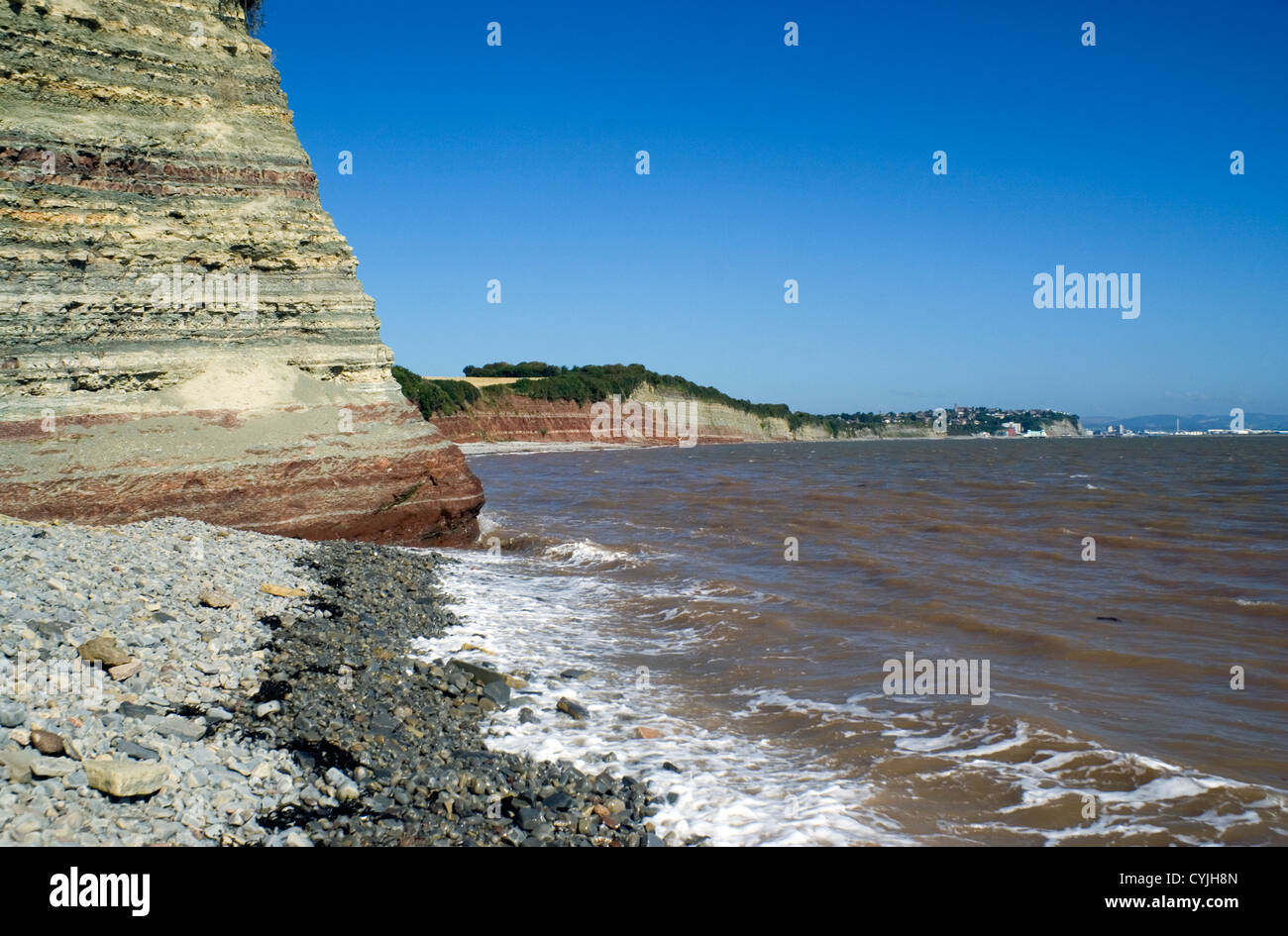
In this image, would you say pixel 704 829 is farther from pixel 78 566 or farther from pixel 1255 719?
pixel 78 566

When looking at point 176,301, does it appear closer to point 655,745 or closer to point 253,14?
point 253,14

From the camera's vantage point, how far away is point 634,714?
6.85 m

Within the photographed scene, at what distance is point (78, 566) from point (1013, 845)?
323 inches

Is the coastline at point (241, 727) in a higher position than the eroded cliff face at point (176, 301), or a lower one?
lower

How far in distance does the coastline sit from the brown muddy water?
613 millimetres

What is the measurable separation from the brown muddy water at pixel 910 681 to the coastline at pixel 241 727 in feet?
2.01

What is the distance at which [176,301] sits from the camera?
11641 mm

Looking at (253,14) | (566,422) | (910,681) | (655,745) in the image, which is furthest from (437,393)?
(655,745)

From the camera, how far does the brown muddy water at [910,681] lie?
17.5 ft

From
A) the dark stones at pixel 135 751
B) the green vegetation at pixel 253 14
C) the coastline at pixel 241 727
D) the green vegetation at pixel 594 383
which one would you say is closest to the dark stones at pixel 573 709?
the coastline at pixel 241 727

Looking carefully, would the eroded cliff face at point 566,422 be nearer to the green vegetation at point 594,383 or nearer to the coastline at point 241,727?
the green vegetation at point 594,383

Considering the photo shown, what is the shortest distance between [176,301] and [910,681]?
36.3ft
